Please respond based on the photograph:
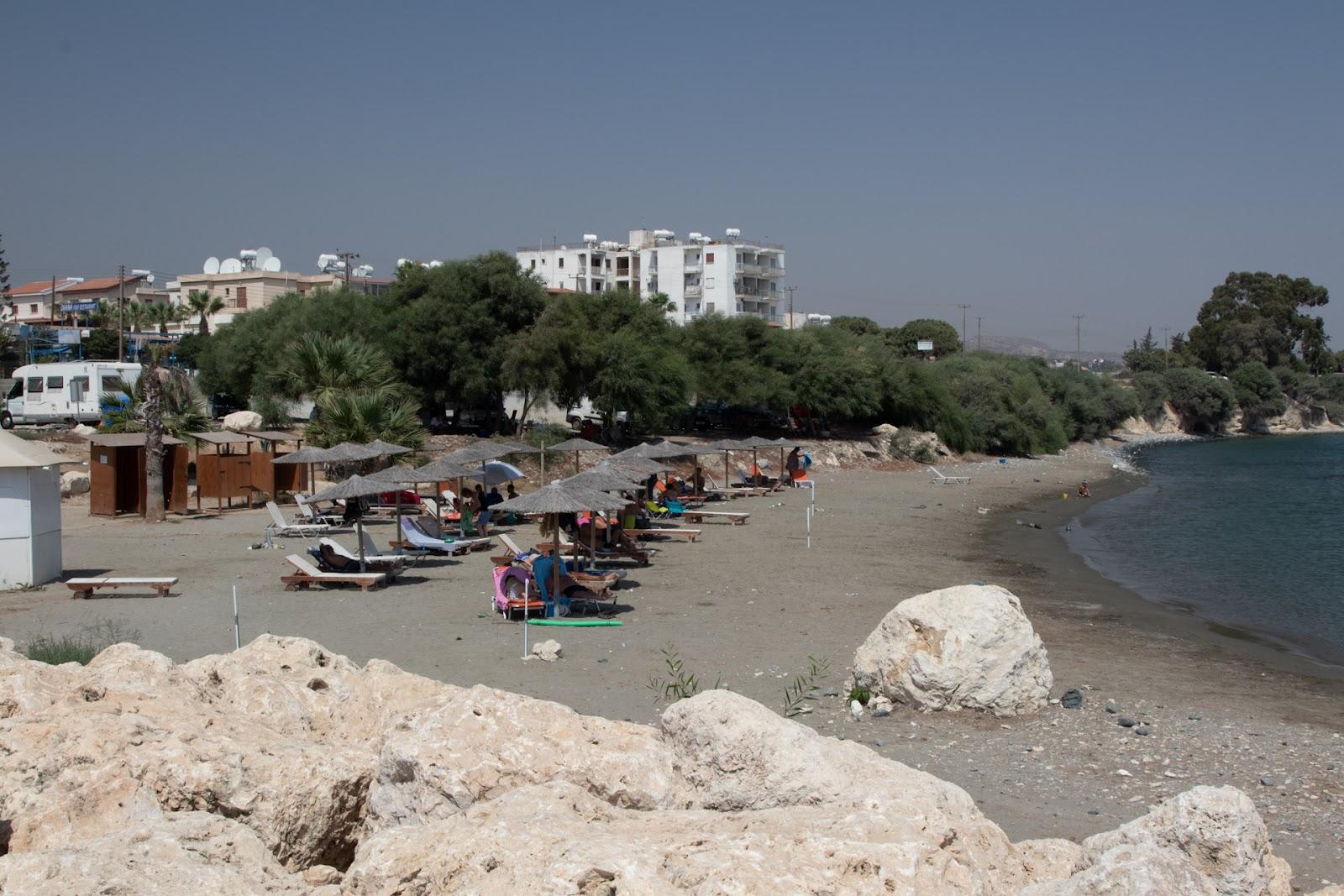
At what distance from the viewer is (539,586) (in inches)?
594

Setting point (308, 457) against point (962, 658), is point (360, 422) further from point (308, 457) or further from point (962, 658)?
point (962, 658)

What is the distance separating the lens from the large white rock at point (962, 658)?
10.7m

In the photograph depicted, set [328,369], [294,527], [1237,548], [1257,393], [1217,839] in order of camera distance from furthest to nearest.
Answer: [1257,393] → [328,369] → [1237,548] → [294,527] → [1217,839]

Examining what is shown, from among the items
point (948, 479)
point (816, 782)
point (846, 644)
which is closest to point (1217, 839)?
point (816, 782)

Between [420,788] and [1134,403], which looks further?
[1134,403]

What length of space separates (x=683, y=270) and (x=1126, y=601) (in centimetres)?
8037

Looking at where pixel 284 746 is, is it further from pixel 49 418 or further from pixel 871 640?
pixel 49 418

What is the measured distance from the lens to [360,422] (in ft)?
88.2

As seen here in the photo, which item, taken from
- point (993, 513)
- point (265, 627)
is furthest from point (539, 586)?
point (993, 513)

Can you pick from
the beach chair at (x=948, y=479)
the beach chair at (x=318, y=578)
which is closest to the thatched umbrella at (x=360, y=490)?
the beach chair at (x=318, y=578)

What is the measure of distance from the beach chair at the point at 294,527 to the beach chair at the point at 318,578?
521cm

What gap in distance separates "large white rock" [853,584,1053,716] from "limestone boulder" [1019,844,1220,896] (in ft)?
21.9

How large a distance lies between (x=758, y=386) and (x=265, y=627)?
36580 mm

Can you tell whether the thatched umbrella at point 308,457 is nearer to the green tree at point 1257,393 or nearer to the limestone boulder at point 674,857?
the limestone boulder at point 674,857
